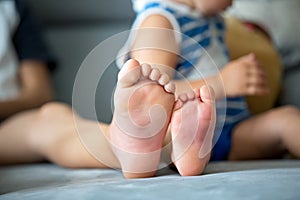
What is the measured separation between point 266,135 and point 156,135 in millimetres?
331

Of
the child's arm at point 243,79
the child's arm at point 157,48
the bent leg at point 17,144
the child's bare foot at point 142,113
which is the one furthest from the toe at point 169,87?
the bent leg at point 17,144

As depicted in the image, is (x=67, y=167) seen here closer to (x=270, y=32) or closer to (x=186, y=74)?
(x=186, y=74)

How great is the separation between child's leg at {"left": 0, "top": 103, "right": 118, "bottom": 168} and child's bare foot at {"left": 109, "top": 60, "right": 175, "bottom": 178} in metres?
0.14

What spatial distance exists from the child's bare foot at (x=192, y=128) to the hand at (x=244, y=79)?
224 mm

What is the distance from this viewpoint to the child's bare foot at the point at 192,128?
0.73 m

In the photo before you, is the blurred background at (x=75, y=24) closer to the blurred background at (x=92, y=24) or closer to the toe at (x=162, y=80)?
the blurred background at (x=92, y=24)

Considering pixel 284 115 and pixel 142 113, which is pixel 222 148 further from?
pixel 142 113

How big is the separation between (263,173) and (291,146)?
0.28 meters

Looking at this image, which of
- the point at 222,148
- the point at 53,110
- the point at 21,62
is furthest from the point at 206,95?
the point at 21,62

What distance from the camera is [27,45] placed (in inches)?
52.8

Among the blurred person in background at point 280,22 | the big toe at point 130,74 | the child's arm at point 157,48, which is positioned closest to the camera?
the big toe at point 130,74

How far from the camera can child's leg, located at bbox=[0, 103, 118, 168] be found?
0.91 m

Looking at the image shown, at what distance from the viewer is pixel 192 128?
73cm

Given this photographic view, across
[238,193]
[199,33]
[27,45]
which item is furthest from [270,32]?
[238,193]
